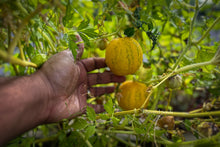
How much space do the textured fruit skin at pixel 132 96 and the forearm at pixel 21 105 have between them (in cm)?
42

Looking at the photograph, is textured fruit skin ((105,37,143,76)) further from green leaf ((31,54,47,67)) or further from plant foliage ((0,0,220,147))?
green leaf ((31,54,47,67))

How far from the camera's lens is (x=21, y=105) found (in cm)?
63

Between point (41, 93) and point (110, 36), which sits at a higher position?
point (110, 36)

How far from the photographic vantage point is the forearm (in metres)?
0.59

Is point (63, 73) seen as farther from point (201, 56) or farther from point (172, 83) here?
point (201, 56)

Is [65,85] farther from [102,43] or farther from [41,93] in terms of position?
[102,43]

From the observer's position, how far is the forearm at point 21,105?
1.93 feet

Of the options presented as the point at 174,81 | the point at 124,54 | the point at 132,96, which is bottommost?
the point at 132,96

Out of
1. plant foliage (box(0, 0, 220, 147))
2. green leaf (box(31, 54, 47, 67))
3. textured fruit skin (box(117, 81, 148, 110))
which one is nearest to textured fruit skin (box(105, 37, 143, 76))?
plant foliage (box(0, 0, 220, 147))

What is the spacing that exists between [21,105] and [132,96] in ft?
1.81

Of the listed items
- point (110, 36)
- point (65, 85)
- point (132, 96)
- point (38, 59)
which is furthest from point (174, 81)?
point (38, 59)

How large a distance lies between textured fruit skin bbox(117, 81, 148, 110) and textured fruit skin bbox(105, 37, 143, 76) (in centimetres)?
17

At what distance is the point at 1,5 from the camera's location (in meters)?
0.42

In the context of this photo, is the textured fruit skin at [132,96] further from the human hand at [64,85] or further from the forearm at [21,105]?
the forearm at [21,105]
